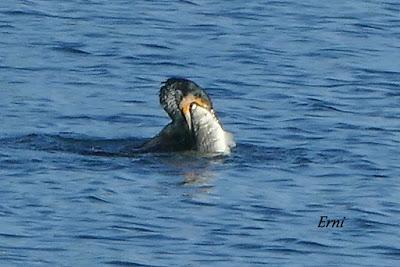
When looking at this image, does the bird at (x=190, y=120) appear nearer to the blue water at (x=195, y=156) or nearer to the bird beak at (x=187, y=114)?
the bird beak at (x=187, y=114)

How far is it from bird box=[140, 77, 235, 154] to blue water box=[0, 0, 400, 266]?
0.13 meters

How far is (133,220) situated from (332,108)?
4.60 m

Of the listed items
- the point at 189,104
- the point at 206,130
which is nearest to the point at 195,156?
the point at 206,130

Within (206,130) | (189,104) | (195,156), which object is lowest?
(195,156)

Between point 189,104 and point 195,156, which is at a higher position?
point 189,104

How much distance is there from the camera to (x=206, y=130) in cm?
1335

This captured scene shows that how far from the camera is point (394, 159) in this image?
13664mm

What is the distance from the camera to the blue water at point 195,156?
11.0 metres

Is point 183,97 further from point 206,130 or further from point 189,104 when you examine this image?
point 206,130

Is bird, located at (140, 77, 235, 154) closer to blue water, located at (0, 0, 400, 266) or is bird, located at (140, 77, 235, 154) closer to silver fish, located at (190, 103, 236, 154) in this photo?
silver fish, located at (190, 103, 236, 154)

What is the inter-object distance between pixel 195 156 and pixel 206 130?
0.19 metres

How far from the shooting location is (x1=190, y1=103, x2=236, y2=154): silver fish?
13.3m

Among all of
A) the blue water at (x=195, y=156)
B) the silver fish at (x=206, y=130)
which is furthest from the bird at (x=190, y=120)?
the blue water at (x=195, y=156)

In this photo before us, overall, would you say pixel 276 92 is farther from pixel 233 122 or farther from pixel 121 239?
pixel 121 239
